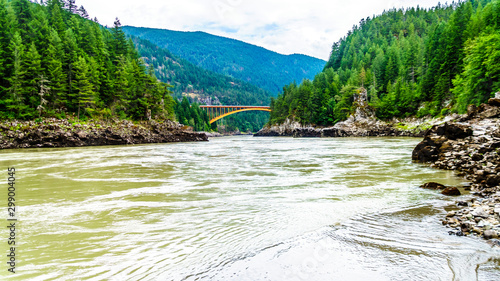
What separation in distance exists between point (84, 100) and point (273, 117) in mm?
74736

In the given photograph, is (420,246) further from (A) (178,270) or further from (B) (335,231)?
(A) (178,270)

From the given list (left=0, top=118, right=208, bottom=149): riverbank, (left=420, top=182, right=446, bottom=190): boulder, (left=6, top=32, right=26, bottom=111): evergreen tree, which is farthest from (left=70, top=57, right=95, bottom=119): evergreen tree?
(left=420, top=182, right=446, bottom=190): boulder

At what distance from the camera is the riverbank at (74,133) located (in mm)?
34844

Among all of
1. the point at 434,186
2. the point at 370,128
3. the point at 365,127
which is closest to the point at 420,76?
the point at 370,128

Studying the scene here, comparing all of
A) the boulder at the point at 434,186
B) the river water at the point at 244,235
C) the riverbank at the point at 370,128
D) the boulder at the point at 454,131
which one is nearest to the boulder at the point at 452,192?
the river water at the point at 244,235

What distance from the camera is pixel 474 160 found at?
12.0m

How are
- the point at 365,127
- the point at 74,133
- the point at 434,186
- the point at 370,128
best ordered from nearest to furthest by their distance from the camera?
1. the point at 434,186
2. the point at 74,133
3. the point at 370,128
4. the point at 365,127

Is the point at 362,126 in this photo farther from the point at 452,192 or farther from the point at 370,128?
the point at 452,192

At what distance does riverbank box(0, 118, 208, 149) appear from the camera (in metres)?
34.8

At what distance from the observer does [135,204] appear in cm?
781

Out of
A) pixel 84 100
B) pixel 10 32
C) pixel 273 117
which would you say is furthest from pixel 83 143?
pixel 273 117

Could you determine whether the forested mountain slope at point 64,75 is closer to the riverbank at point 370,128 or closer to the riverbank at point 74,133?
the riverbank at point 74,133

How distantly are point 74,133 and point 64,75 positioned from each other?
41.8ft

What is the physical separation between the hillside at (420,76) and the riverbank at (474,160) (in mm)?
20374
